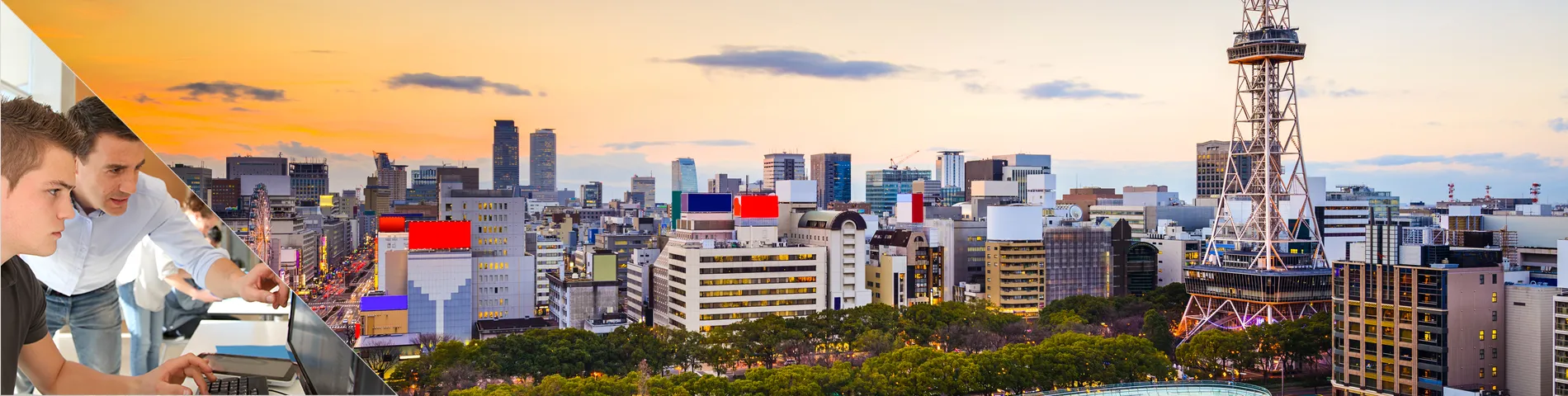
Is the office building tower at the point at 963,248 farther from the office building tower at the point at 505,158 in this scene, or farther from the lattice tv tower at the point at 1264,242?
the office building tower at the point at 505,158

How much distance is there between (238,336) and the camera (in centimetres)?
121

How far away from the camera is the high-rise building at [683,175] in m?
39.1

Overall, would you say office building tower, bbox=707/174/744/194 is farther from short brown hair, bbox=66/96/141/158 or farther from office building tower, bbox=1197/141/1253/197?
short brown hair, bbox=66/96/141/158

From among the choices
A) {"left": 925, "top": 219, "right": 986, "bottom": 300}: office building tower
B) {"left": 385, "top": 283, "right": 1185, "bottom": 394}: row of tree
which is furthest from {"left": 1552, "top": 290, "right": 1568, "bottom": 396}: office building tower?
{"left": 925, "top": 219, "right": 986, "bottom": 300}: office building tower

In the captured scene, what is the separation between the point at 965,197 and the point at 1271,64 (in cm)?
2099

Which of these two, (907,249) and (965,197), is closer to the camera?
(907,249)

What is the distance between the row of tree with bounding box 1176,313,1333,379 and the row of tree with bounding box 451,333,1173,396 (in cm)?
148

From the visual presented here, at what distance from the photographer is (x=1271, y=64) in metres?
18.5

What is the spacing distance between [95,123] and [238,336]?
28cm

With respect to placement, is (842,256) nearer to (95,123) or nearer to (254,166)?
(95,123)

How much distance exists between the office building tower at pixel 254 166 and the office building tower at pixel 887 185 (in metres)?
22.3

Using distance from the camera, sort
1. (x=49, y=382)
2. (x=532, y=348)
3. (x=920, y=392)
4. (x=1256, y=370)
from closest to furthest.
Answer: (x=49, y=382) < (x=920, y=392) < (x=532, y=348) < (x=1256, y=370)

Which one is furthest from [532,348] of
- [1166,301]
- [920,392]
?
[1166,301]

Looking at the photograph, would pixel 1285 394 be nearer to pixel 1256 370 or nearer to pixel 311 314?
pixel 1256 370
